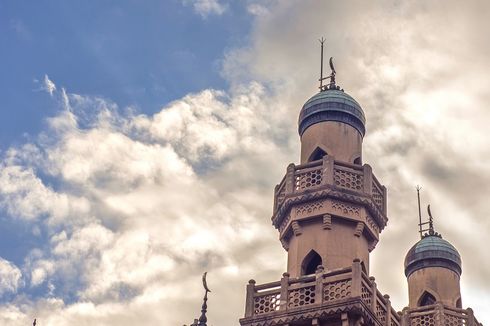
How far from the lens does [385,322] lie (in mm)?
23609

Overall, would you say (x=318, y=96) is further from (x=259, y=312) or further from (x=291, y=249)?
(x=259, y=312)

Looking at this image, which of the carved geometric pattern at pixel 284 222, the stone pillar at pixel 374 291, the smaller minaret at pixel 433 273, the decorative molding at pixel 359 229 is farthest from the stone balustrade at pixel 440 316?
the stone pillar at pixel 374 291

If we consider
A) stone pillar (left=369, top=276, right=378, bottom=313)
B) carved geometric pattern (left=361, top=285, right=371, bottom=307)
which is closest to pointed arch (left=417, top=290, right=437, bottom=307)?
stone pillar (left=369, top=276, right=378, bottom=313)

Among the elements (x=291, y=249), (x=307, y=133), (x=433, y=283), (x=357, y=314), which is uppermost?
(x=307, y=133)

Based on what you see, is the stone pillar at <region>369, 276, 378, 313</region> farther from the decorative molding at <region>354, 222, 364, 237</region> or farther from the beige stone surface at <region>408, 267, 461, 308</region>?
the beige stone surface at <region>408, 267, 461, 308</region>

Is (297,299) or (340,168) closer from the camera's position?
(297,299)

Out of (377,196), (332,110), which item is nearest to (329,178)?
(377,196)

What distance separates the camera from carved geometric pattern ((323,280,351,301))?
2261cm

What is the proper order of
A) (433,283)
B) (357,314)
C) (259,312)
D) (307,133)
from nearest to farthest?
(357,314) < (259,312) < (307,133) < (433,283)

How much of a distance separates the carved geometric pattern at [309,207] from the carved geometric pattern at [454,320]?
7120 mm

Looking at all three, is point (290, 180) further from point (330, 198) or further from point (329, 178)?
point (330, 198)

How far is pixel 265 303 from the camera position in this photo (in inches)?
931

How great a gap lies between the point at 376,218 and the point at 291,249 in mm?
2813

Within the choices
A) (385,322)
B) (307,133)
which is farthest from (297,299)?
(307,133)
